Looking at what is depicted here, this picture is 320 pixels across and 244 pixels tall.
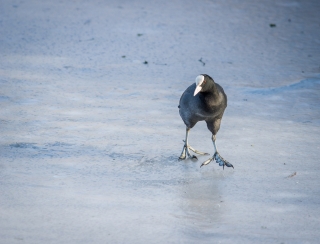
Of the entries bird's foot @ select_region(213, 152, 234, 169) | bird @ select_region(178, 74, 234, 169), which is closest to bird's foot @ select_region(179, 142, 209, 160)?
bird @ select_region(178, 74, 234, 169)

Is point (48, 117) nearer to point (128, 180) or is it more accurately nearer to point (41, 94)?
point (41, 94)

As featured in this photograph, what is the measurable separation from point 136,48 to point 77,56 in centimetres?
74

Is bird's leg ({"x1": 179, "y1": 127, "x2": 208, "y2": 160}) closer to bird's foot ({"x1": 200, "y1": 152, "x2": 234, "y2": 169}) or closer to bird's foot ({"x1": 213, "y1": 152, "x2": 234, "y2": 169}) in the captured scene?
bird's foot ({"x1": 200, "y1": 152, "x2": 234, "y2": 169})

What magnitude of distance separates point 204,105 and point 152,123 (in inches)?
36.7

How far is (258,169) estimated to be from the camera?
4.45 meters

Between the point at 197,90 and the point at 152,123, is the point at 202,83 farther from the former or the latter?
the point at 152,123

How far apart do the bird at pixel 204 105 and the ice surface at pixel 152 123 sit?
0.35 ft

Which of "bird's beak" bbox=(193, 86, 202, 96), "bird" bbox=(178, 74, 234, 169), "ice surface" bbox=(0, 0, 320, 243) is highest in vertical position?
"bird's beak" bbox=(193, 86, 202, 96)

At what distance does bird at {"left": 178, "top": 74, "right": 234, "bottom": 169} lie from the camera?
4.41 meters

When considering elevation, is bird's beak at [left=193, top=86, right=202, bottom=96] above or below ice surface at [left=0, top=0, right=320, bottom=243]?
above

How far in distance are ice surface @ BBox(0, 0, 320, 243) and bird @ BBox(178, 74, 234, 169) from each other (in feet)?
0.35

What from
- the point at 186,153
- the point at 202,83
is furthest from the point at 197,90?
the point at 186,153

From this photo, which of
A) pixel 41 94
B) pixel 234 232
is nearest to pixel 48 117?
pixel 41 94

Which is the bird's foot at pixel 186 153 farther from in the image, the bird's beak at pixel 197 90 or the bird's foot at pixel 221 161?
the bird's beak at pixel 197 90
